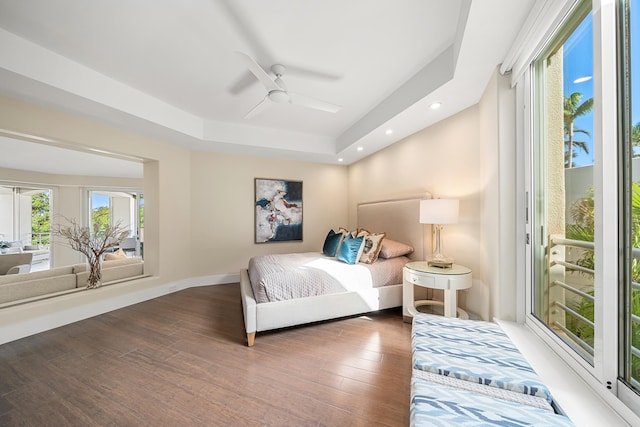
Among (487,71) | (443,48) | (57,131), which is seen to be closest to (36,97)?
(57,131)

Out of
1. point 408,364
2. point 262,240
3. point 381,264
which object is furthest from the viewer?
point 262,240

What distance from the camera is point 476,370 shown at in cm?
113

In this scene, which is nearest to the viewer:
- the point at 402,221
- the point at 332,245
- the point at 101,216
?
the point at 402,221

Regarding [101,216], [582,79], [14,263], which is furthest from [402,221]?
[101,216]

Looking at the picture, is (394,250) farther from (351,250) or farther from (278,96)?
(278,96)

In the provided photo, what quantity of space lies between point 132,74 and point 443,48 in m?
3.01

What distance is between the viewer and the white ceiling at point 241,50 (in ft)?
5.31

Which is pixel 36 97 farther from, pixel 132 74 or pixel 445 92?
pixel 445 92

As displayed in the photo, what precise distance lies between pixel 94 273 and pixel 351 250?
10.9 feet

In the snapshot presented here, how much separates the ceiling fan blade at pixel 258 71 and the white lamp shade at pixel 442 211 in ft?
6.22

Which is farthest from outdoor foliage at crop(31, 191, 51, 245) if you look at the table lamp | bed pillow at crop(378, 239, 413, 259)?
the table lamp

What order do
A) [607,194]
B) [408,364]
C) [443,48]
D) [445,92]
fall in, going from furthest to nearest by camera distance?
[445,92], [443,48], [408,364], [607,194]

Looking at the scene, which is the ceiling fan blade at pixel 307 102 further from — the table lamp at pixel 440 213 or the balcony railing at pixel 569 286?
the balcony railing at pixel 569 286

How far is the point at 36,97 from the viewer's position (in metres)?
2.22
